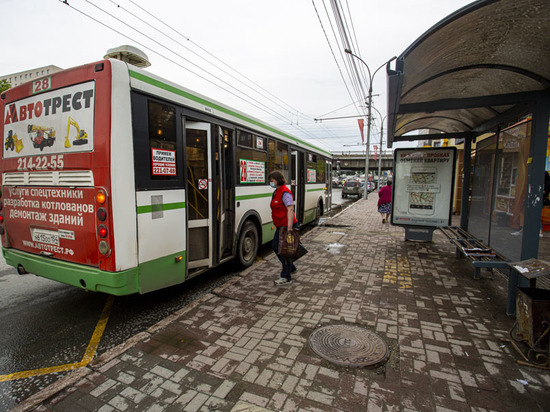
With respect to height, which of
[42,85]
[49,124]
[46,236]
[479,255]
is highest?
[42,85]

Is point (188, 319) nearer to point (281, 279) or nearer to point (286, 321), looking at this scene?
point (286, 321)

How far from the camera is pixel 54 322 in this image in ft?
12.8

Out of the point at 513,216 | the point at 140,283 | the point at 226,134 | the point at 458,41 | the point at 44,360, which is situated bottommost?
the point at 44,360

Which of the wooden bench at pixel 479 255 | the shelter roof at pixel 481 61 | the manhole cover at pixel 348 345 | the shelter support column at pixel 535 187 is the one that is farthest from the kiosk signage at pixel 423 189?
the manhole cover at pixel 348 345

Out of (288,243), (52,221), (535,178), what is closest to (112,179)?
(52,221)

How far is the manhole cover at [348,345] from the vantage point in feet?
9.73

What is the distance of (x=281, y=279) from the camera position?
5.11 meters

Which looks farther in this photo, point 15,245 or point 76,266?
point 15,245

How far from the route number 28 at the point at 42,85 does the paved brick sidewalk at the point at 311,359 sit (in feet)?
11.0

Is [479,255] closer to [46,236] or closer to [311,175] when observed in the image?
[46,236]

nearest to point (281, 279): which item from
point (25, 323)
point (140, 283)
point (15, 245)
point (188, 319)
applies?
point (188, 319)

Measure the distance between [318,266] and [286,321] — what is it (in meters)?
2.44

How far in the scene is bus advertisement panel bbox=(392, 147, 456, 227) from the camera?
7.50m

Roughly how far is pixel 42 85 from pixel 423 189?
26.5 feet
